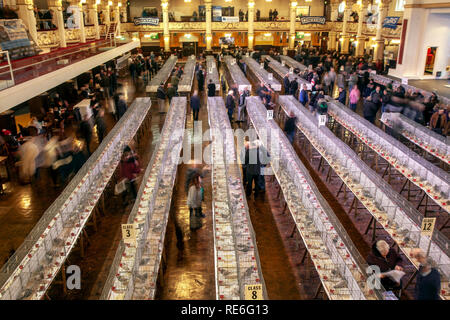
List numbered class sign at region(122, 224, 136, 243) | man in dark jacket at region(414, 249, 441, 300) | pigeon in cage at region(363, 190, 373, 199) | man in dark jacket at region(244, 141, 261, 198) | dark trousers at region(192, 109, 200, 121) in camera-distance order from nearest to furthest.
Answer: man in dark jacket at region(414, 249, 441, 300) < numbered class sign at region(122, 224, 136, 243) < pigeon in cage at region(363, 190, 373, 199) < man in dark jacket at region(244, 141, 261, 198) < dark trousers at region(192, 109, 200, 121)

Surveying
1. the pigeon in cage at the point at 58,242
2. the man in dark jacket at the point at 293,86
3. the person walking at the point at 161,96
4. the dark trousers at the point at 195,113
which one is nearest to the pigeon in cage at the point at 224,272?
the pigeon in cage at the point at 58,242

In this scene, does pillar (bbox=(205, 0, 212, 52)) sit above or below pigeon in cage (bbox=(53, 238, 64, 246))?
above

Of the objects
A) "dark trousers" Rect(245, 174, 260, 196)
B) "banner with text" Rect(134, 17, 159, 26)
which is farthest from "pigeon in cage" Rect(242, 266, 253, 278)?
"banner with text" Rect(134, 17, 159, 26)

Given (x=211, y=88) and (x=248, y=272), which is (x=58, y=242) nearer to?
(x=248, y=272)

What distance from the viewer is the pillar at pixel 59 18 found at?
22.9 meters

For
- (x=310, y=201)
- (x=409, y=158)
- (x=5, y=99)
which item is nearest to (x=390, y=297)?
(x=310, y=201)

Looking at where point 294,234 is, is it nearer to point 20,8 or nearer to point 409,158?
point 409,158

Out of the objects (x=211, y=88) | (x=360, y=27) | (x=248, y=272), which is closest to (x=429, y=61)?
(x=360, y=27)

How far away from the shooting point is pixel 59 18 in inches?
913

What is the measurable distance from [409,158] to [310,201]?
409 cm

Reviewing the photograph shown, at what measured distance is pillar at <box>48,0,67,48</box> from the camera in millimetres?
22859

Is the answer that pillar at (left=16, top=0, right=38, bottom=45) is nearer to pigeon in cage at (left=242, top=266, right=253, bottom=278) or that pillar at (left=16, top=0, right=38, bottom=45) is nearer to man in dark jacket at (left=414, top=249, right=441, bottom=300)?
pigeon in cage at (left=242, top=266, right=253, bottom=278)

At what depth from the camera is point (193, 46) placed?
157 ft

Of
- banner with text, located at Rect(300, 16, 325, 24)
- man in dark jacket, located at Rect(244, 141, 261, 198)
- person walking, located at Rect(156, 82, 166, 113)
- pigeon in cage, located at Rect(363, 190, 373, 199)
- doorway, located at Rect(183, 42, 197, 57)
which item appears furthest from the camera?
doorway, located at Rect(183, 42, 197, 57)
